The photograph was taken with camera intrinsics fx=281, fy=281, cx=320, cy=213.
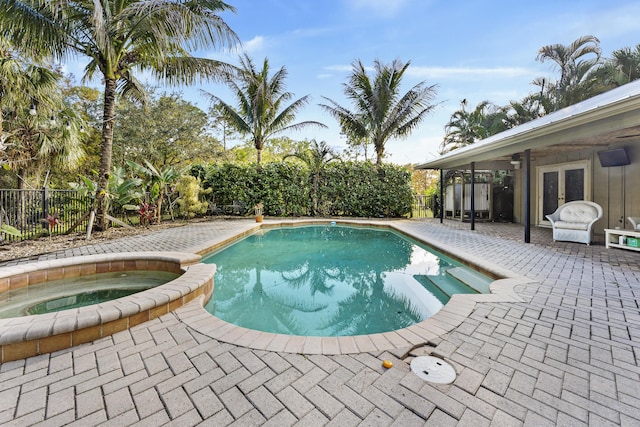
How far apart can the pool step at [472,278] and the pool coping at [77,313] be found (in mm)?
3887

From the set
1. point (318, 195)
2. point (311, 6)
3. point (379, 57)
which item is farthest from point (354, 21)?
point (318, 195)

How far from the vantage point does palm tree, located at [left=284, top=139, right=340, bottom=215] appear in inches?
530

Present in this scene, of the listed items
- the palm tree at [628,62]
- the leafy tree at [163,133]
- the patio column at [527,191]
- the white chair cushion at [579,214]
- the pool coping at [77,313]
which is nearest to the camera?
the pool coping at [77,313]

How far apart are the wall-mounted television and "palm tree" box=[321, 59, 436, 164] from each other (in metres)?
7.53

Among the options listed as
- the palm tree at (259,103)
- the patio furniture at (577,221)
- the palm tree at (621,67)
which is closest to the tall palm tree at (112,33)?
the palm tree at (259,103)

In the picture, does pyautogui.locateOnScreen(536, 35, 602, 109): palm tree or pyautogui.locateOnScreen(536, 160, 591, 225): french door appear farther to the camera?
pyautogui.locateOnScreen(536, 35, 602, 109): palm tree

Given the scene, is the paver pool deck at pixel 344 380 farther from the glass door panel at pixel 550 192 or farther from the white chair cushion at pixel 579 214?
the glass door panel at pixel 550 192

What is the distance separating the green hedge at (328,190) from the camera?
43.6 ft

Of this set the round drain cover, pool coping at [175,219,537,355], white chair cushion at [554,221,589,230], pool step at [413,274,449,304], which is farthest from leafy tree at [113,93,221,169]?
white chair cushion at [554,221,589,230]

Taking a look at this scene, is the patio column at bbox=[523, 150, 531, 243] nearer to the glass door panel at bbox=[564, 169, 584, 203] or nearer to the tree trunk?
the glass door panel at bbox=[564, 169, 584, 203]

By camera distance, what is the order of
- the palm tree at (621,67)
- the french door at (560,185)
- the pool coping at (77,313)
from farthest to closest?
1. the palm tree at (621,67)
2. the french door at (560,185)
3. the pool coping at (77,313)

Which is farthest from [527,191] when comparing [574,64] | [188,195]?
[574,64]

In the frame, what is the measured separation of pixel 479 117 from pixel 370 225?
10.9 meters

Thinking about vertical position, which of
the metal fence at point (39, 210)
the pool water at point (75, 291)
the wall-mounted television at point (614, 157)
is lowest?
the pool water at point (75, 291)
